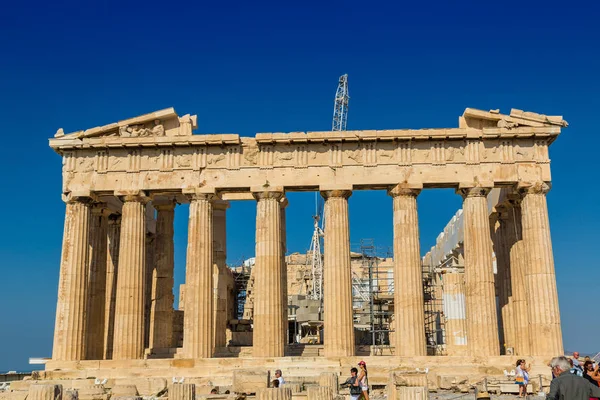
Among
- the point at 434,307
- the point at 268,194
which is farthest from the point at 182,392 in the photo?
the point at 434,307

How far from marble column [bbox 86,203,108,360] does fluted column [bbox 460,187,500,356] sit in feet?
57.6

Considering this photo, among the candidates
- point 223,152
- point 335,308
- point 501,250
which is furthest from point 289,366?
point 501,250

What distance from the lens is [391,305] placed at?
43.2 meters

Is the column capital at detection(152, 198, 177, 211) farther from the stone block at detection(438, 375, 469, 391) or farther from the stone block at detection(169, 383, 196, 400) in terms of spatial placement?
the stone block at detection(169, 383, 196, 400)

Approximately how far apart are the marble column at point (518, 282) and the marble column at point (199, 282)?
14294mm

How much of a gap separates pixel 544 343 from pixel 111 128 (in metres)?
22.0

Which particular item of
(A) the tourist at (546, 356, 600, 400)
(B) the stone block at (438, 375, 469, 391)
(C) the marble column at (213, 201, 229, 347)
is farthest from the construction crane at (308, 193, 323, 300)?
(A) the tourist at (546, 356, 600, 400)

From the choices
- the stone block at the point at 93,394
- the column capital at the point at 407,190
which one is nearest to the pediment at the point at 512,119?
the column capital at the point at 407,190

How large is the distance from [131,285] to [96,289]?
3.63 m

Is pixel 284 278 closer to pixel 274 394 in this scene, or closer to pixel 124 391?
pixel 124 391

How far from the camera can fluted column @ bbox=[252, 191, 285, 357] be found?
101ft

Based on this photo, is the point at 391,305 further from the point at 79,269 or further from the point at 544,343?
the point at 79,269

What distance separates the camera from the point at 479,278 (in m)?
31.0

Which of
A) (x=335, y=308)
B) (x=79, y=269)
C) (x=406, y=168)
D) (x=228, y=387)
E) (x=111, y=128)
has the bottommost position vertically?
(x=228, y=387)
